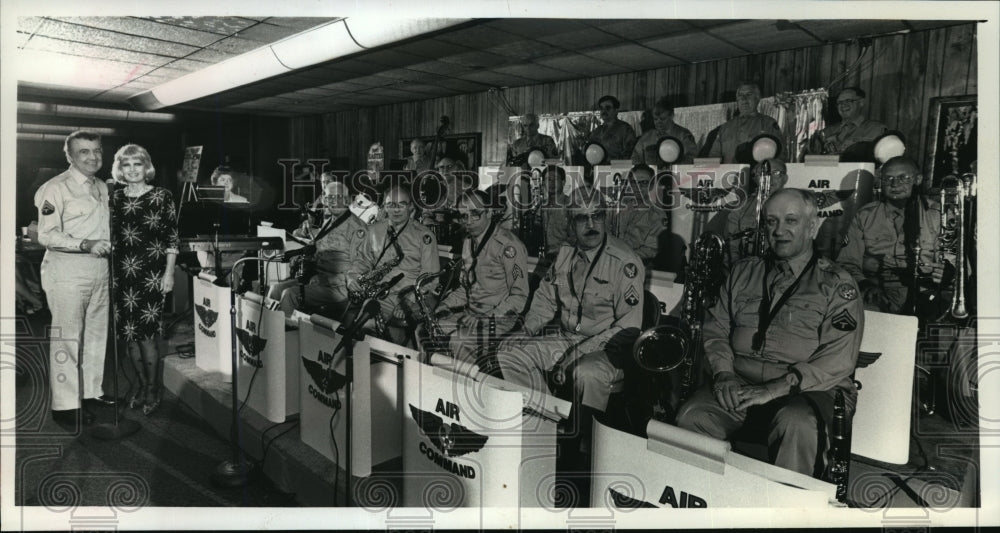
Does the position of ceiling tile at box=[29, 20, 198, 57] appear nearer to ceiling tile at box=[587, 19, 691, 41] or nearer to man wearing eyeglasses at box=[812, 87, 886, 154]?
ceiling tile at box=[587, 19, 691, 41]

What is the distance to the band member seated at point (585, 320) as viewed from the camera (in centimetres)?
302

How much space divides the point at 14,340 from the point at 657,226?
433 cm

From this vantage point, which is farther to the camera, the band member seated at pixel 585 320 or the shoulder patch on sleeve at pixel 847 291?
the band member seated at pixel 585 320

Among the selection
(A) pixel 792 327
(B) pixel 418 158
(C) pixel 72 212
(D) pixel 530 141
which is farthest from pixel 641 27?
(C) pixel 72 212

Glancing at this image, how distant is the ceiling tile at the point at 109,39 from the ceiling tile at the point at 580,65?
315cm

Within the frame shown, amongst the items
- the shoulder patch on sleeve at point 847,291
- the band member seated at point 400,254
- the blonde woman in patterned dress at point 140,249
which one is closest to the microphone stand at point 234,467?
the blonde woman in patterned dress at point 140,249

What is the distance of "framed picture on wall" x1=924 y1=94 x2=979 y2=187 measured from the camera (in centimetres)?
498

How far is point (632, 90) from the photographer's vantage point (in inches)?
270

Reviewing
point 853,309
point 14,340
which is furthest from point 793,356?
point 14,340

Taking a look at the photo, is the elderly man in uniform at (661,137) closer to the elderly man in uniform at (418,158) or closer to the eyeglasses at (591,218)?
the eyeglasses at (591,218)

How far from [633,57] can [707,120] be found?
4.18ft

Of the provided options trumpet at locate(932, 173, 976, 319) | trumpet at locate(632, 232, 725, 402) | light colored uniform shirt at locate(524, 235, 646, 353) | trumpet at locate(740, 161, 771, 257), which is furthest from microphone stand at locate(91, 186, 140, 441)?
trumpet at locate(932, 173, 976, 319)

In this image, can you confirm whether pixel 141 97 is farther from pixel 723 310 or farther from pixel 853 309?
pixel 853 309

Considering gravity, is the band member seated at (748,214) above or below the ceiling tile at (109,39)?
below
